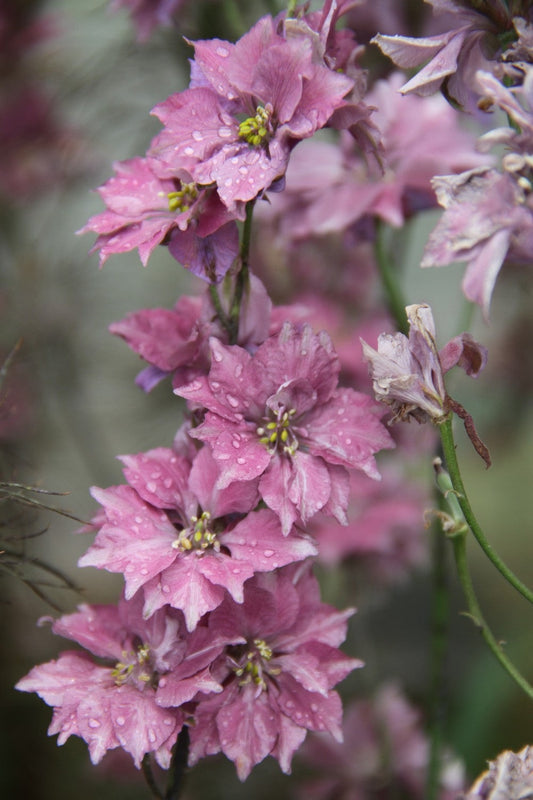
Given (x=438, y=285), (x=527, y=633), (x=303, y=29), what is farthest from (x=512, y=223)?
(x=438, y=285)

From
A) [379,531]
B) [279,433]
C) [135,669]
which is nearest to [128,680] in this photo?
[135,669]

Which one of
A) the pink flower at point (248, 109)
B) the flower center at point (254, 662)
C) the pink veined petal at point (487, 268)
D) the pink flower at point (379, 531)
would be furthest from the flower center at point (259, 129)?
the pink flower at point (379, 531)

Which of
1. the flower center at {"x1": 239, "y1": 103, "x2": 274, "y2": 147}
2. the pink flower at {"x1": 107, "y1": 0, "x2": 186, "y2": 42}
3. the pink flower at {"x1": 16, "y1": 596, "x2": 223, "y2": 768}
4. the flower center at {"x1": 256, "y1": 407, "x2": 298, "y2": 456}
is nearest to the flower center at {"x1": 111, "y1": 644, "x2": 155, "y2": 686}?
the pink flower at {"x1": 16, "y1": 596, "x2": 223, "y2": 768}

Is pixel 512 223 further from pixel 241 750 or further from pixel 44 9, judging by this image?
pixel 44 9

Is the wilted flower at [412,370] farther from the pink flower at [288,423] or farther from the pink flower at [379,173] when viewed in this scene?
the pink flower at [379,173]

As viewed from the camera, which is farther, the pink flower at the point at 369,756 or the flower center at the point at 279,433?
the pink flower at the point at 369,756

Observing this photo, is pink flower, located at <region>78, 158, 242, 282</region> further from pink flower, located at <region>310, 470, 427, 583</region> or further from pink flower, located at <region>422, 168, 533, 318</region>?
pink flower, located at <region>310, 470, 427, 583</region>
